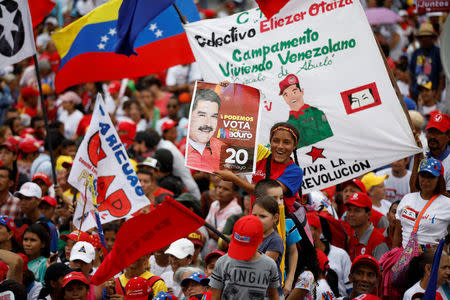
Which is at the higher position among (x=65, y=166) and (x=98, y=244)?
(x=65, y=166)

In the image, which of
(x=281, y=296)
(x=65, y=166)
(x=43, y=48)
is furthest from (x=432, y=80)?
(x=43, y=48)

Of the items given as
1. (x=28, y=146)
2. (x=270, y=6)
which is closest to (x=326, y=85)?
(x=270, y=6)

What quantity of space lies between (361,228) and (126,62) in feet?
12.7

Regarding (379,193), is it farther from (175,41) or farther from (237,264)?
(237,264)

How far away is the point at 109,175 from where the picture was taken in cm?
835

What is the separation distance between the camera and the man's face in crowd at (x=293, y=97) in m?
8.23

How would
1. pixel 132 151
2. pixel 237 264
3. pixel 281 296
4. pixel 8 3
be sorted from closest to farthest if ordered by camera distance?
pixel 237 264
pixel 281 296
pixel 8 3
pixel 132 151

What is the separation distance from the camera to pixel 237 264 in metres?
5.29

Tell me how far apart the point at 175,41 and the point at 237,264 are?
5365 mm

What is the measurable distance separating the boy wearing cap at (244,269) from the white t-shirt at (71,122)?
10.4 m

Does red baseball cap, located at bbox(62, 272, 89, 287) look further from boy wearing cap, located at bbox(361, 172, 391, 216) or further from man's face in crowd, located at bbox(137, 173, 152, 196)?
boy wearing cap, located at bbox(361, 172, 391, 216)

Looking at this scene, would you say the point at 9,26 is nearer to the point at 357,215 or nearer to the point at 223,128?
the point at 223,128

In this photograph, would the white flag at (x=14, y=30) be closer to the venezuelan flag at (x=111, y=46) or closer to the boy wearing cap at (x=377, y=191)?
the venezuelan flag at (x=111, y=46)

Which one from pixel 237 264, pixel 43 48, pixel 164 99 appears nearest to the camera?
pixel 237 264
